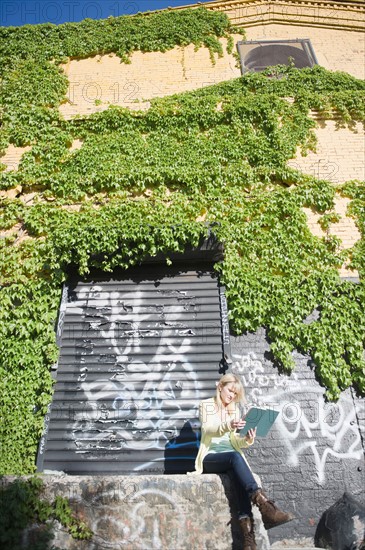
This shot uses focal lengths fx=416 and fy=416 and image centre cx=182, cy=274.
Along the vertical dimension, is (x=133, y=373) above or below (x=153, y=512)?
above

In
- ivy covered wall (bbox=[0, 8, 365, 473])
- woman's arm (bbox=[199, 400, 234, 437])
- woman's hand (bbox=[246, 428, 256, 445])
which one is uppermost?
ivy covered wall (bbox=[0, 8, 365, 473])

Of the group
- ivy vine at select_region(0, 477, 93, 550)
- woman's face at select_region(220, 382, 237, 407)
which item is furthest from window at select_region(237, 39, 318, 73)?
ivy vine at select_region(0, 477, 93, 550)

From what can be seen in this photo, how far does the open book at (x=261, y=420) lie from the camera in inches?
164

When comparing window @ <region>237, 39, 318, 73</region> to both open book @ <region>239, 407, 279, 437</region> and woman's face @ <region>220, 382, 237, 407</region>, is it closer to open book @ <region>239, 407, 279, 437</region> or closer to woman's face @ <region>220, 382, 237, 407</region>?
woman's face @ <region>220, 382, 237, 407</region>

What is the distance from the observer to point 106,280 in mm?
7246

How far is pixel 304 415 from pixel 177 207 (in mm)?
4031

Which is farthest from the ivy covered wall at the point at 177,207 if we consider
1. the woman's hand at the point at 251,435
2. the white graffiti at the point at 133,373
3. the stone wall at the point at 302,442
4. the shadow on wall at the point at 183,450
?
the woman's hand at the point at 251,435

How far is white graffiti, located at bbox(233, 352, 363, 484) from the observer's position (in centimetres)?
594

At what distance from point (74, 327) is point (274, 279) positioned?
3368 millimetres

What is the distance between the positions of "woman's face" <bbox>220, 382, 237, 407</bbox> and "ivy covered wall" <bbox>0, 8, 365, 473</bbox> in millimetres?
1891

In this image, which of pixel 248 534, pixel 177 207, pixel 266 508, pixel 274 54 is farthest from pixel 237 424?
pixel 274 54

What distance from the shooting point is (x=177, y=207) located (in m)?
7.50

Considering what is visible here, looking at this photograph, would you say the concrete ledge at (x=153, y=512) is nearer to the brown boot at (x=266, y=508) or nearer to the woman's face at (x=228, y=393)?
the brown boot at (x=266, y=508)

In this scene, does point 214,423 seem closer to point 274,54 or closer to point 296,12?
point 274,54
